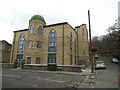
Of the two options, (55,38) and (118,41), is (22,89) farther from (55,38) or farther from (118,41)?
(118,41)

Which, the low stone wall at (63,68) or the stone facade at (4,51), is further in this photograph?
the stone facade at (4,51)

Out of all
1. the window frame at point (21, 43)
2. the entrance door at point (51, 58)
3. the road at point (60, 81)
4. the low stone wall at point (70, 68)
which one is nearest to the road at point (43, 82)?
the road at point (60, 81)

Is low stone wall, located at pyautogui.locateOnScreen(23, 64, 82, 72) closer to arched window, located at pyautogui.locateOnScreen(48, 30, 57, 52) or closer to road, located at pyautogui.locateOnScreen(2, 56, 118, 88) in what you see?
road, located at pyautogui.locateOnScreen(2, 56, 118, 88)

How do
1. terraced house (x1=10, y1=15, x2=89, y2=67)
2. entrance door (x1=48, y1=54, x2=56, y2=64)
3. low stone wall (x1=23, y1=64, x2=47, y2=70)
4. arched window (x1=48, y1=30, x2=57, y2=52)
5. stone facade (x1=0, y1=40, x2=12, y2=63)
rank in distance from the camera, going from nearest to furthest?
low stone wall (x1=23, y1=64, x2=47, y2=70)
terraced house (x1=10, y1=15, x2=89, y2=67)
entrance door (x1=48, y1=54, x2=56, y2=64)
arched window (x1=48, y1=30, x2=57, y2=52)
stone facade (x1=0, y1=40, x2=12, y2=63)

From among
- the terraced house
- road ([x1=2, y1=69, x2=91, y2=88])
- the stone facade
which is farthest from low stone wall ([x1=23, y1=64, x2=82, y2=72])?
the stone facade

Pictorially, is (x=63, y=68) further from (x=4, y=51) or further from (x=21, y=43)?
(x=4, y=51)

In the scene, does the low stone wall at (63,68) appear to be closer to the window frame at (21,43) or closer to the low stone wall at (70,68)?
the low stone wall at (70,68)

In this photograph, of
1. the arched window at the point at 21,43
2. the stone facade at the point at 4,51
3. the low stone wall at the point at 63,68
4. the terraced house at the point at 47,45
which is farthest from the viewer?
the stone facade at the point at 4,51

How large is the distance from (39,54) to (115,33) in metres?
21.1

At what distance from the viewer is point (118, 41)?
21.4 meters

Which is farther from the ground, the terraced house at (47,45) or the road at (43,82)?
the terraced house at (47,45)

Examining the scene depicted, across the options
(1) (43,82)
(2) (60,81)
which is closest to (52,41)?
(2) (60,81)

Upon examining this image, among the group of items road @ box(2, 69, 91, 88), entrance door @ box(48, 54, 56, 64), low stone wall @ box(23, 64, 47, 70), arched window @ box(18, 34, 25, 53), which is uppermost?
arched window @ box(18, 34, 25, 53)

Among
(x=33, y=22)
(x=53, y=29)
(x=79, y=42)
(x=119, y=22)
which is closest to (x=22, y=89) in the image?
(x=53, y=29)
